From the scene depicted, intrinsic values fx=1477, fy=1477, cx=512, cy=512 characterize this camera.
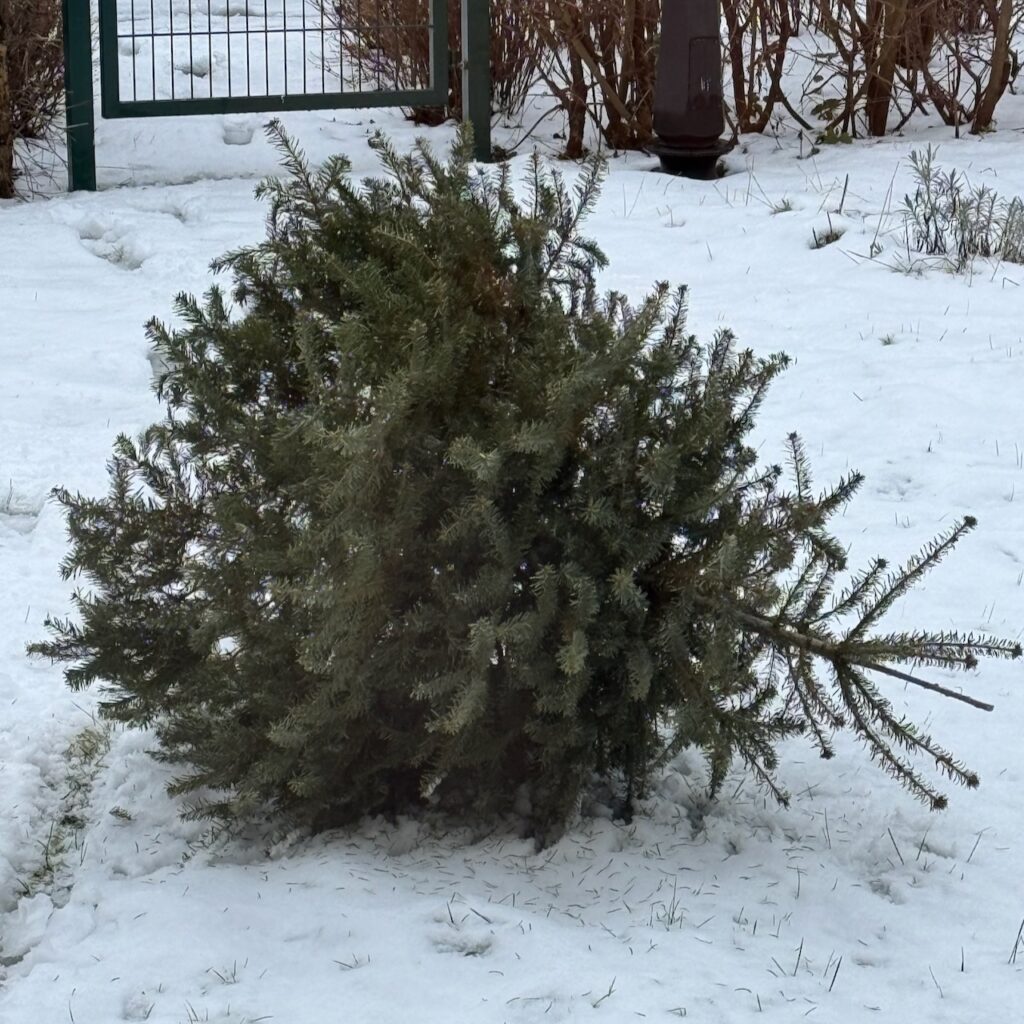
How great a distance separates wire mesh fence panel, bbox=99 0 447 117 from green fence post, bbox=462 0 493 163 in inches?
5.5

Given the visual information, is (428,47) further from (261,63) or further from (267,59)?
(261,63)

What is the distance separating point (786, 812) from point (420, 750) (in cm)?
85

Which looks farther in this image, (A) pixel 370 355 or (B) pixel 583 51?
(B) pixel 583 51

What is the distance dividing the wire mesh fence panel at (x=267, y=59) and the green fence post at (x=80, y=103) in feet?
0.31

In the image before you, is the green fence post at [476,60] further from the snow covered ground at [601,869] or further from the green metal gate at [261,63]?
the snow covered ground at [601,869]

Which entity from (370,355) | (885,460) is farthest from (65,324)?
(370,355)

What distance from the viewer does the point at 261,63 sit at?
11133 millimetres

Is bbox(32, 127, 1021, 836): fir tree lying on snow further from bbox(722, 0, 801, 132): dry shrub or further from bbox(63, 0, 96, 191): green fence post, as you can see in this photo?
bbox(722, 0, 801, 132): dry shrub

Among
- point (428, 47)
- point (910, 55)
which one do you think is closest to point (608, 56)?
point (428, 47)

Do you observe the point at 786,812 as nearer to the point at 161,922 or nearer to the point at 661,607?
the point at 661,607

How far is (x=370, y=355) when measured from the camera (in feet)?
8.94

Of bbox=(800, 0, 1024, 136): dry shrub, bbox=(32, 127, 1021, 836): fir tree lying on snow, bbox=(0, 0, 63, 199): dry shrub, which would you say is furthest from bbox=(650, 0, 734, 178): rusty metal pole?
bbox=(32, 127, 1021, 836): fir tree lying on snow

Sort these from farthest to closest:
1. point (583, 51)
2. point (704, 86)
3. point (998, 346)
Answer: point (583, 51), point (704, 86), point (998, 346)

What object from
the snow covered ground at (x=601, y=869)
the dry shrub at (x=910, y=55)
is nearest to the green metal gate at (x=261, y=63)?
the dry shrub at (x=910, y=55)
